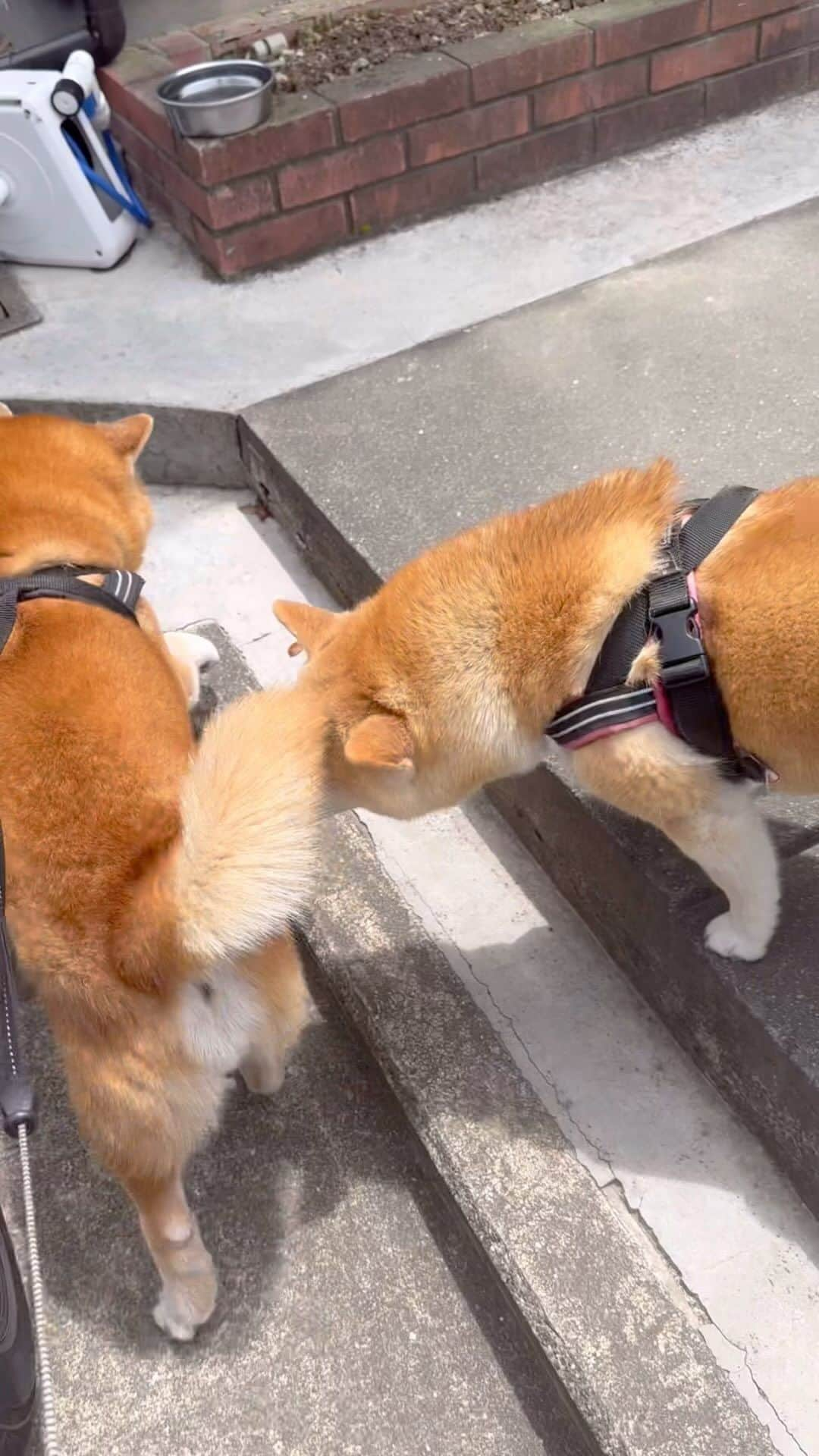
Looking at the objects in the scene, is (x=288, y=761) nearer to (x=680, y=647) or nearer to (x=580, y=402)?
(x=680, y=647)

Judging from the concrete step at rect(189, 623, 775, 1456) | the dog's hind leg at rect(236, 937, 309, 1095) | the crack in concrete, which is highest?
the dog's hind leg at rect(236, 937, 309, 1095)

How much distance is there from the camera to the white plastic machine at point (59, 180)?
3.49m

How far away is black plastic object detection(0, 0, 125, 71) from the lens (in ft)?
12.8

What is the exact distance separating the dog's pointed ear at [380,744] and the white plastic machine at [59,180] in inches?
109

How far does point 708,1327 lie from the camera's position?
5.37 ft

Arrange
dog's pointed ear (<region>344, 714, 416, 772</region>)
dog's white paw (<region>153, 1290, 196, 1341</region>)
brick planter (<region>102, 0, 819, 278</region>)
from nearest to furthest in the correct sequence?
1. dog's pointed ear (<region>344, 714, 416, 772</region>)
2. dog's white paw (<region>153, 1290, 196, 1341</region>)
3. brick planter (<region>102, 0, 819, 278</region>)

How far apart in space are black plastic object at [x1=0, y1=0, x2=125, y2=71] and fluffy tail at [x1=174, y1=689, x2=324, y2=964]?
3.61 meters

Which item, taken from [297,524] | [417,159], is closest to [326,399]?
[297,524]

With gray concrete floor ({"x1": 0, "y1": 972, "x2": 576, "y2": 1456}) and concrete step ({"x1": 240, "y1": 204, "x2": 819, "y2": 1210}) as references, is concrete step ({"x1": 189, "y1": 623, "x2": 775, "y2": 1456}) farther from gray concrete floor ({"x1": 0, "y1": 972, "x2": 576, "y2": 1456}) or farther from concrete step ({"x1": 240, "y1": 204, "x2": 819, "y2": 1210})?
concrete step ({"x1": 240, "y1": 204, "x2": 819, "y2": 1210})

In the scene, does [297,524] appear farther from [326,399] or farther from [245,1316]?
[245,1316]

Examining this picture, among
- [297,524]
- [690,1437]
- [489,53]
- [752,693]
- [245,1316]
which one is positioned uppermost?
[489,53]

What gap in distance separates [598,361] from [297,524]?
3.10ft

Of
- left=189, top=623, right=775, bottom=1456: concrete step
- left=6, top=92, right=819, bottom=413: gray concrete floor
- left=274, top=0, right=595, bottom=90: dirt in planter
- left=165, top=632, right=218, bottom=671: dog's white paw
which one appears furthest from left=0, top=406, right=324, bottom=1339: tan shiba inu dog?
left=274, top=0, right=595, bottom=90: dirt in planter

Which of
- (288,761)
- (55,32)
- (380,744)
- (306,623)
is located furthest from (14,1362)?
(55,32)
